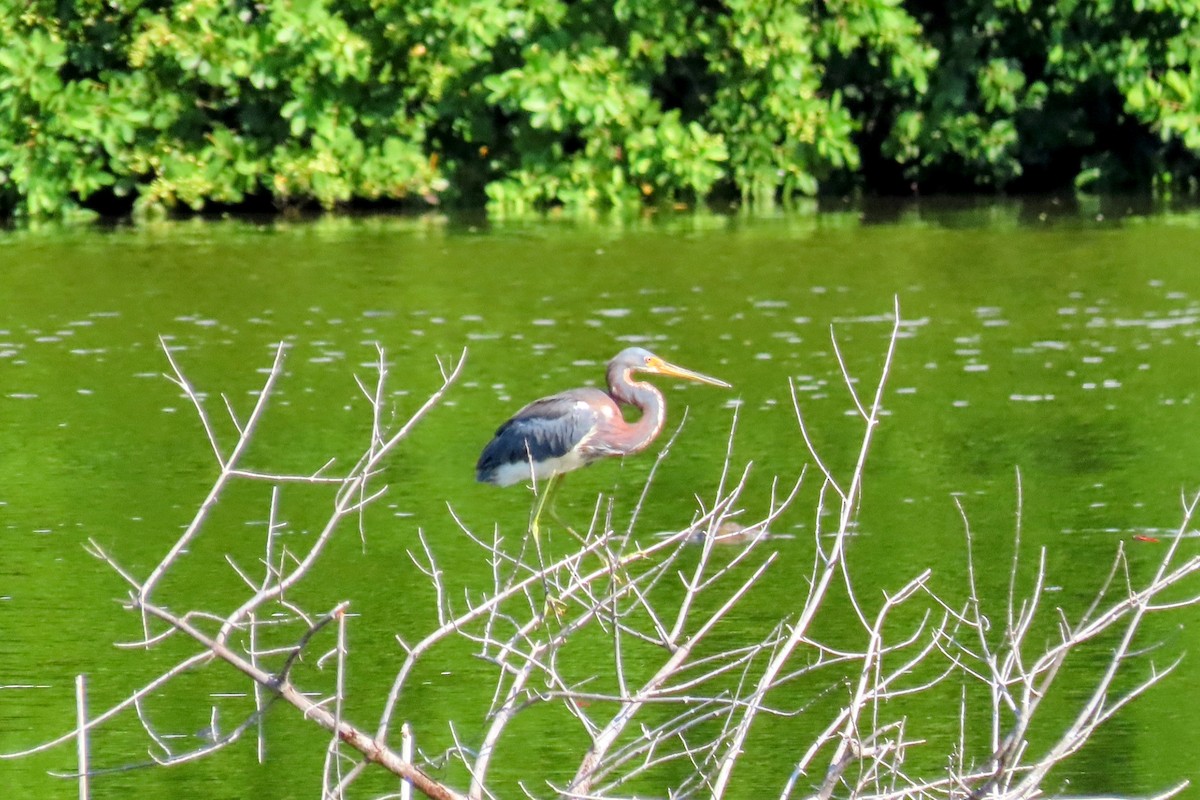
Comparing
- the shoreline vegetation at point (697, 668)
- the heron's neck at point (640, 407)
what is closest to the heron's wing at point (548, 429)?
the heron's neck at point (640, 407)

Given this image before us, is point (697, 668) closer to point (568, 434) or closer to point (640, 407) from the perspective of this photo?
point (568, 434)

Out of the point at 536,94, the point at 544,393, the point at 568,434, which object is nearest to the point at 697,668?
the point at 568,434

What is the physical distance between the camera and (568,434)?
25.2 ft

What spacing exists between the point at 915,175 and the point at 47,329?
11.0m

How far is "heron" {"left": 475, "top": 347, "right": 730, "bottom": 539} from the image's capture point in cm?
767

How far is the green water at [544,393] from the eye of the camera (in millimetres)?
5727

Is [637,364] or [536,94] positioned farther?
[536,94]

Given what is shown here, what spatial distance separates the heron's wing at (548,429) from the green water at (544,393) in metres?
0.21

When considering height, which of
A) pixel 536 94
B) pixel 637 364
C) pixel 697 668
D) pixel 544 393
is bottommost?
pixel 697 668

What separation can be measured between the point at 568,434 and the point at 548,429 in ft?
0.23

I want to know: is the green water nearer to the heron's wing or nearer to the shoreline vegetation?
the shoreline vegetation

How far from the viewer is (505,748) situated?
529cm

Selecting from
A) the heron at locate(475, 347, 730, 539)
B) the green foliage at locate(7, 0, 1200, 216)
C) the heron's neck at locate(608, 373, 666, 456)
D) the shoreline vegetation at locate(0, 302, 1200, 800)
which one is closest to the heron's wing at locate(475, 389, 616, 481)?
the heron at locate(475, 347, 730, 539)

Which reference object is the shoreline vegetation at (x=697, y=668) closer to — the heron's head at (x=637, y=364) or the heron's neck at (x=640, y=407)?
the heron's neck at (x=640, y=407)
